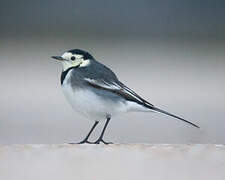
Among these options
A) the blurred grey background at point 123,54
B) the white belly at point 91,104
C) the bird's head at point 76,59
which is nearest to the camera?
the white belly at point 91,104

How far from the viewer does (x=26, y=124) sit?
24.3 feet

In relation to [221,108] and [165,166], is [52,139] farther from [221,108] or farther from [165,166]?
[165,166]

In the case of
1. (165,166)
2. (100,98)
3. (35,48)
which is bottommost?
(165,166)

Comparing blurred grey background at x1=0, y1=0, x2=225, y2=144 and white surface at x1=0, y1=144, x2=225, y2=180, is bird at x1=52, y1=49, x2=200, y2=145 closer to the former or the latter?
white surface at x1=0, y1=144, x2=225, y2=180

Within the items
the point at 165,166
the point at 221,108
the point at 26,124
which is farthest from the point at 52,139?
the point at 165,166

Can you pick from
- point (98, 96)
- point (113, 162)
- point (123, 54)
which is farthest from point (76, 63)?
point (123, 54)

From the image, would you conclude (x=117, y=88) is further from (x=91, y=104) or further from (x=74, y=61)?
(x=74, y=61)

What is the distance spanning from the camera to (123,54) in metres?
8.60

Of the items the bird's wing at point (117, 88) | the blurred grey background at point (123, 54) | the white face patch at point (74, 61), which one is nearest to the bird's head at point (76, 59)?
the white face patch at point (74, 61)

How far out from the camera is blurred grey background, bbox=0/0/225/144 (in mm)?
7570

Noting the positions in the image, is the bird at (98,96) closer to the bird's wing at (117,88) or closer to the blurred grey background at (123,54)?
the bird's wing at (117,88)

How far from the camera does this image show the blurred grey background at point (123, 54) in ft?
24.8

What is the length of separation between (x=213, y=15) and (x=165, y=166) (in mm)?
5900

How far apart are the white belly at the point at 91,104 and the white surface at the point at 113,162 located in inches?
41.4
